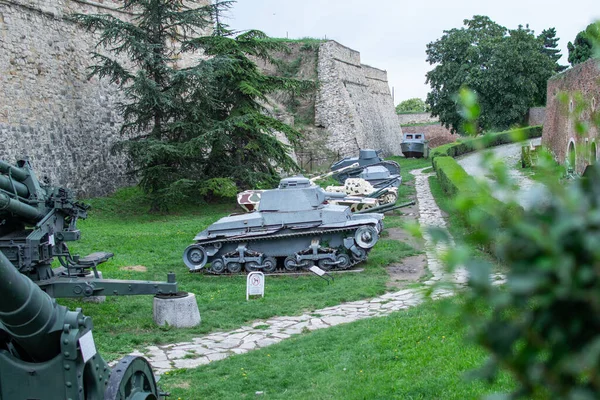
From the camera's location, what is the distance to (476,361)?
18.3ft

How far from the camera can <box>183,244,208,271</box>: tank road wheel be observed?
495 inches

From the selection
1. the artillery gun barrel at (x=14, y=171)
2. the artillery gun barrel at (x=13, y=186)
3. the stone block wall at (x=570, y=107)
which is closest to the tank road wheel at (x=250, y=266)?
the artillery gun barrel at (x=13, y=186)

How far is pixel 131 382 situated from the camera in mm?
4516

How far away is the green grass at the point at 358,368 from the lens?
215 inches

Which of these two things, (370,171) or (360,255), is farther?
(370,171)

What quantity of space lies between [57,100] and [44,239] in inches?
466

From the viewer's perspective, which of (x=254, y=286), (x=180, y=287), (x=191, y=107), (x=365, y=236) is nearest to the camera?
(x=254, y=286)

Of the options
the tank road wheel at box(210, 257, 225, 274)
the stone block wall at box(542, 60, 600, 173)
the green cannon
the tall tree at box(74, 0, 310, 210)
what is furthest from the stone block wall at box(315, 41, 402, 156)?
the green cannon

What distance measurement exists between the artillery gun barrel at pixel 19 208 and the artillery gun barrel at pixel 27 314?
4.09 meters

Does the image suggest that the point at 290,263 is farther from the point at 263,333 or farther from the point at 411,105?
the point at 411,105

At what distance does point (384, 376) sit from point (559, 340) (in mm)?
4876

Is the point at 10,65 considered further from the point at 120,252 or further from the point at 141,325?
the point at 141,325

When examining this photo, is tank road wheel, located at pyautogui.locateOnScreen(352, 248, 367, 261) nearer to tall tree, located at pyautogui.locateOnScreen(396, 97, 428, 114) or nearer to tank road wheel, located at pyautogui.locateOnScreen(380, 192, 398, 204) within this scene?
tank road wheel, located at pyautogui.locateOnScreen(380, 192, 398, 204)

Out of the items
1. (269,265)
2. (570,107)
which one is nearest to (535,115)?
(570,107)
